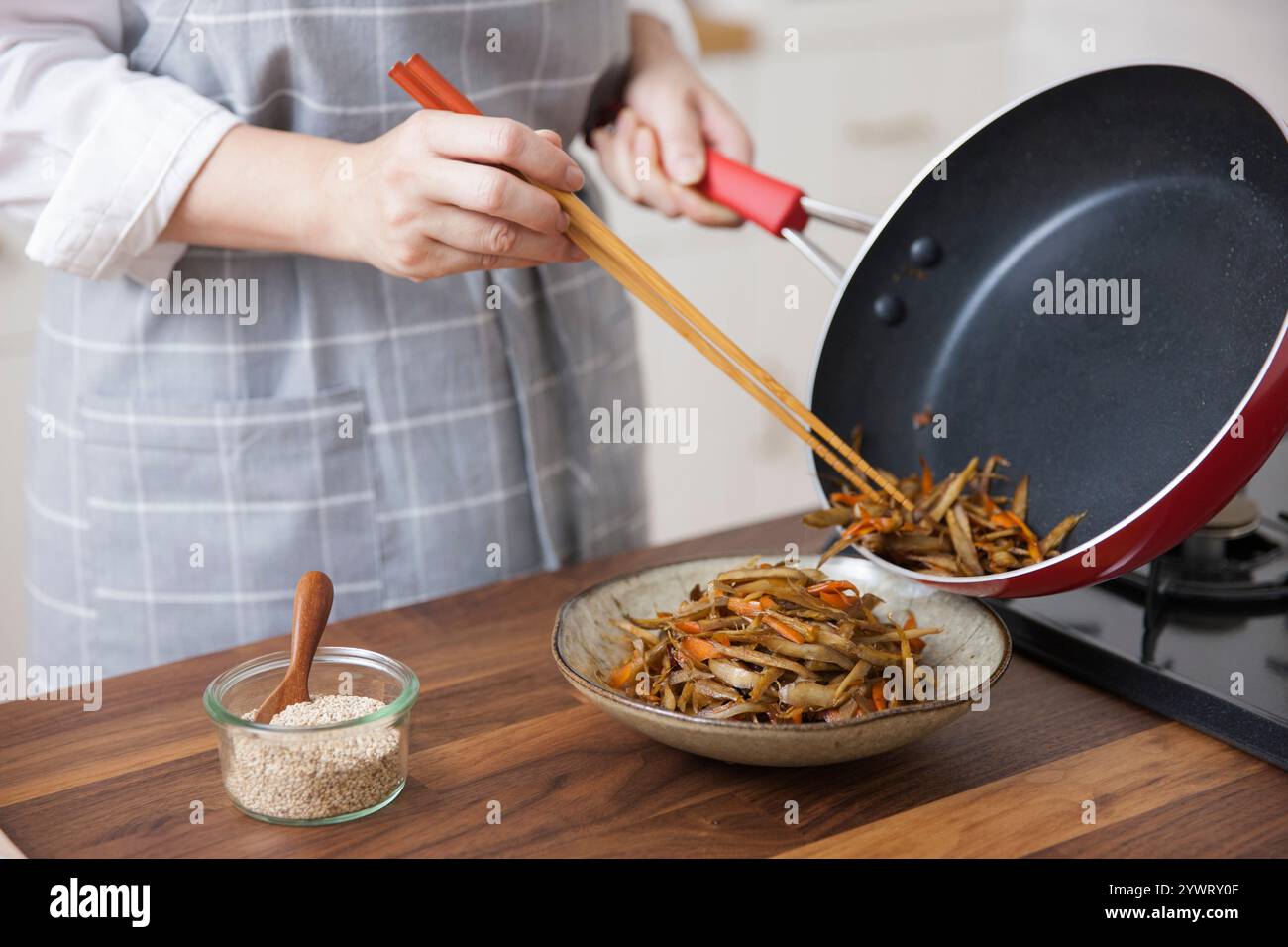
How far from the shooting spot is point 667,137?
1.22 metres

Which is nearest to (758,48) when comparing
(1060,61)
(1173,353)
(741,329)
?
(741,329)

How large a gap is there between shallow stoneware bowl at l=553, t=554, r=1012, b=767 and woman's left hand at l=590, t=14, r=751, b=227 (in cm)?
39

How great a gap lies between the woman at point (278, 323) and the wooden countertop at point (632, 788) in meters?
0.27

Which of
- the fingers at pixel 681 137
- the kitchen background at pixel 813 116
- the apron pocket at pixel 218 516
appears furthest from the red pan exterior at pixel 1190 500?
the kitchen background at pixel 813 116

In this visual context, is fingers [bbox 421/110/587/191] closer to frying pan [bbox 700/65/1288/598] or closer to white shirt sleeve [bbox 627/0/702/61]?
frying pan [bbox 700/65/1288/598]

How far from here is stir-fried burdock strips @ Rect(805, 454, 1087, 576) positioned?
36.9 inches

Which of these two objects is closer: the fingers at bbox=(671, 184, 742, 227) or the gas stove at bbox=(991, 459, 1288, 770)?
the gas stove at bbox=(991, 459, 1288, 770)

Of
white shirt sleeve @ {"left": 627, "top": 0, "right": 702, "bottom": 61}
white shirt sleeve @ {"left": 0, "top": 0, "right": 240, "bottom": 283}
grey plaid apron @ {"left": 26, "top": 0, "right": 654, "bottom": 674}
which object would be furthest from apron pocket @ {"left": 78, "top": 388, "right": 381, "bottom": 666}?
white shirt sleeve @ {"left": 627, "top": 0, "right": 702, "bottom": 61}

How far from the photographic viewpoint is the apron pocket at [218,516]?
1.18 metres

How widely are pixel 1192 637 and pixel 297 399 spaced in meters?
0.78

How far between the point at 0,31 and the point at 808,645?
2.72ft

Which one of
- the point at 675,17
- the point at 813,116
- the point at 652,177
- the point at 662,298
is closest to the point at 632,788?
the point at 662,298

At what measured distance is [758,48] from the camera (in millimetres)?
2777
